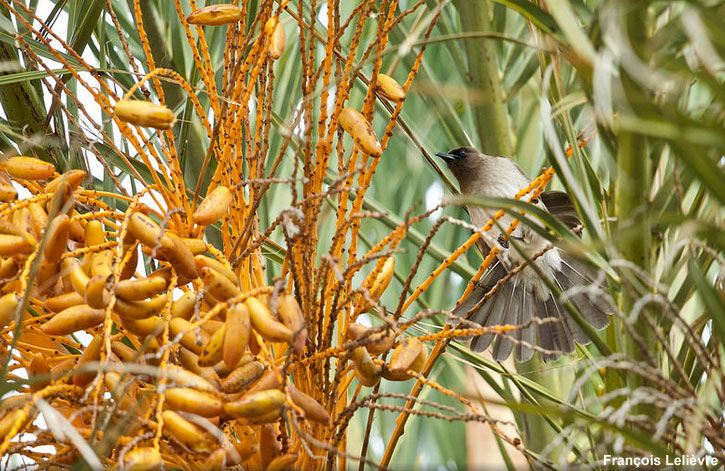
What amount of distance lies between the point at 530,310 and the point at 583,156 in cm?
110

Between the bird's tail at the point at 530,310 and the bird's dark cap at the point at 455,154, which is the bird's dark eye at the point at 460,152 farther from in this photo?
the bird's tail at the point at 530,310

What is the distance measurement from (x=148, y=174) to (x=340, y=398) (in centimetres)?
47

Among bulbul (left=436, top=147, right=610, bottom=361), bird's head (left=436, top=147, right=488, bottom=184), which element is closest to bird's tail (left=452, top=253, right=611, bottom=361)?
bulbul (left=436, top=147, right=610, bottom=361)

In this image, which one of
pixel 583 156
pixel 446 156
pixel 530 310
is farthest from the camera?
pixel 446 156

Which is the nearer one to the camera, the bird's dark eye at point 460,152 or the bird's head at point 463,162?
the bird's head at point 463,162

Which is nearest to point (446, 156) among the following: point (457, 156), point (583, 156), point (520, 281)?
point (457, 156)

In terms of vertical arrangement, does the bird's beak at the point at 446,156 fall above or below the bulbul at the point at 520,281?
above

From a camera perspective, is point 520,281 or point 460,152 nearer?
point 520,281

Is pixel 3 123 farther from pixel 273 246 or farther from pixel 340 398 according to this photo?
pixel 340 398

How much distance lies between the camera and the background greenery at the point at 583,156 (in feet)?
2.24

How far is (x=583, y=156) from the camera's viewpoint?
978 mm

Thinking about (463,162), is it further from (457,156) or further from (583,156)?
(583,156)

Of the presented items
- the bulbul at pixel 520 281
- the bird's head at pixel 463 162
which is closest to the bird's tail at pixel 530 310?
the bulbul at pixel 520 281

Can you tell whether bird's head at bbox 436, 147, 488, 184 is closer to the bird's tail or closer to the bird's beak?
the bird's beak
